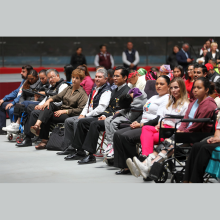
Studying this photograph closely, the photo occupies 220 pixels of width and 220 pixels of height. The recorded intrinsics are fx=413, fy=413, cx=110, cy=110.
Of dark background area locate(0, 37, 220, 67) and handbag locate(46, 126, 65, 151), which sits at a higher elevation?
dark background area locate(0, 37, 220, 67)

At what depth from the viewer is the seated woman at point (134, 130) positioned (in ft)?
17.7

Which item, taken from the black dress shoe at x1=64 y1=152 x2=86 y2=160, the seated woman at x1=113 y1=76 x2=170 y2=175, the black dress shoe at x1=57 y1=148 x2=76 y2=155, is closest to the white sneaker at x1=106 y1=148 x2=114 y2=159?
the seated woman at x1=113 y1=76 x2=170 y2=175

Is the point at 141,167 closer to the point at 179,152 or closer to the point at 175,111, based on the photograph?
the point at 179,152

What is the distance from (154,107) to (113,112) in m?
1.16

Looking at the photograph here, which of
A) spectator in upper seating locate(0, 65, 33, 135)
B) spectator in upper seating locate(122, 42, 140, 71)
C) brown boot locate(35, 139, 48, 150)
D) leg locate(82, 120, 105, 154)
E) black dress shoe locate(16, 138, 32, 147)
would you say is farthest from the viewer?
spectator in upper seating locate(122, 42, 140, 71)

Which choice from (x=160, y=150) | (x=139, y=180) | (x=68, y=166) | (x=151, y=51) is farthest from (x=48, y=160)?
(x=151, y=51)

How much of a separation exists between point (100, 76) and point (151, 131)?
190 cm

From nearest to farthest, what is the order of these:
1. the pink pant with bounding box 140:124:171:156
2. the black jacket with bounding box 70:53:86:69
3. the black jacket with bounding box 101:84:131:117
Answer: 1. the pink pant with bounding box 140:124:171:156
2. the black jacket with bounding box 101:84:131:117
3. the black jacket with bounding box 70:53:86:69

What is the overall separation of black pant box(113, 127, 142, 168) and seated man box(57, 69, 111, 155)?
3.60ft

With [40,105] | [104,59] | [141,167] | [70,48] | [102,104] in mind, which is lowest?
[141,167]

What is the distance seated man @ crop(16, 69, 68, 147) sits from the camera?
7.68m

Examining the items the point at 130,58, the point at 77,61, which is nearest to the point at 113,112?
the point at 77,61

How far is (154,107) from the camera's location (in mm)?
5477

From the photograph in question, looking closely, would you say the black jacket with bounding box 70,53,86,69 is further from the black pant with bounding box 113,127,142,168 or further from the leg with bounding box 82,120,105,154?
the black pant with bounding box 113,127,142,168
